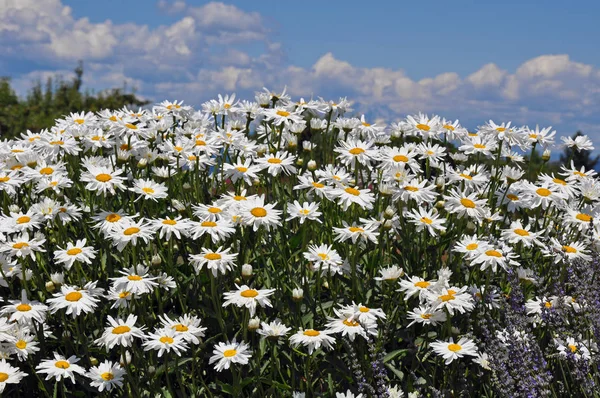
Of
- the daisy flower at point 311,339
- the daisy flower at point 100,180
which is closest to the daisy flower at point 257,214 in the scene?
the daisy flower at point 311,339

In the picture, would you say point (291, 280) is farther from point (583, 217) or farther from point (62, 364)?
point (583, 217)

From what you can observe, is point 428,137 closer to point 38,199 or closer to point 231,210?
point 231,210

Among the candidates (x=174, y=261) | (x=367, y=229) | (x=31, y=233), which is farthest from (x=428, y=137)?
(x=31, y=233)

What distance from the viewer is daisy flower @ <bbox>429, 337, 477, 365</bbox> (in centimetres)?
336

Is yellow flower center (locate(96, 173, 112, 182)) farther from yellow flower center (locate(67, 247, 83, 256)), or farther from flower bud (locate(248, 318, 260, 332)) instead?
flower bud (locate(248, 318, 260, 332))

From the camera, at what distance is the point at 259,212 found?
12.2 ft

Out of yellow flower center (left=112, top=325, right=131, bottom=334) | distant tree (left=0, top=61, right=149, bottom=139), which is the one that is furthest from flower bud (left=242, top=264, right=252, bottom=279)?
distant tree (left=0, top=61, right=149, bottom=139)

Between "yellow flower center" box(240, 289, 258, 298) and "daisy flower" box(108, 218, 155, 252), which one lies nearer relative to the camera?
"yellow flower center" box(240, 289, 258, 298)

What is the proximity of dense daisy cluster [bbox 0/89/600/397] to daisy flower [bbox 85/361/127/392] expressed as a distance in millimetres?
14

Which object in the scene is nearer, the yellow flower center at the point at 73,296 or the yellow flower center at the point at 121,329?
the yellow flower center at the point at 121,329

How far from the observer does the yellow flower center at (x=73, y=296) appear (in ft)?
11.7

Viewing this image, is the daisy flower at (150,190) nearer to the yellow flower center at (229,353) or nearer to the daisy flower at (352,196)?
the daisy flower at (352,196)

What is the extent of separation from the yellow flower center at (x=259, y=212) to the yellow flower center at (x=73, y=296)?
1009 millimetres

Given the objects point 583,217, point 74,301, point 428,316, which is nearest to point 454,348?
point 428,316
